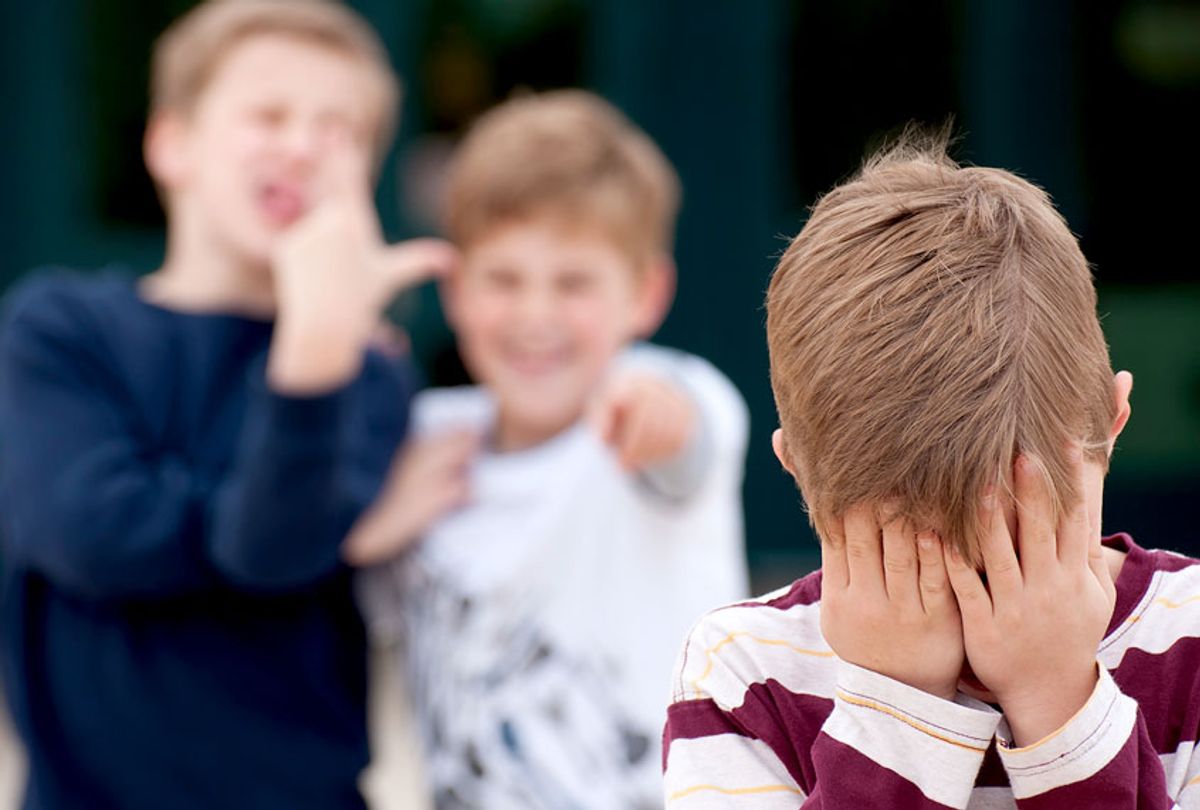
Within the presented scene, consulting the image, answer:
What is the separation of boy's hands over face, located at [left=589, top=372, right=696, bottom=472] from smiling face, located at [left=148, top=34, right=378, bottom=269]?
612mm

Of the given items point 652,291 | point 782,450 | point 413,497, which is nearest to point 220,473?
point 413,497

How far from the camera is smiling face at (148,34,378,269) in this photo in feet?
7.95

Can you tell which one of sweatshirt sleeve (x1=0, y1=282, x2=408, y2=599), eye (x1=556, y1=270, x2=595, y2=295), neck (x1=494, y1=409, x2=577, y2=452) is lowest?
neck (x1=494, y1=409, x2=577, y2=452)

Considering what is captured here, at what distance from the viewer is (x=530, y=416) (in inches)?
101

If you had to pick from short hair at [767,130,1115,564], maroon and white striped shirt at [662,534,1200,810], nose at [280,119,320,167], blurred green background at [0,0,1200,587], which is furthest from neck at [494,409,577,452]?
blurred green background at [0,0,1200,587]

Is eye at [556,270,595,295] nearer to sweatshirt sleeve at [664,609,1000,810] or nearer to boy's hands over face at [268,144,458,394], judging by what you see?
boy's hands over face at [268,144,458,394]

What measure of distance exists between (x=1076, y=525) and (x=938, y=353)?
16 centimetres

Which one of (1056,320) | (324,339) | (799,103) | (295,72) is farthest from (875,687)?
(799,103)

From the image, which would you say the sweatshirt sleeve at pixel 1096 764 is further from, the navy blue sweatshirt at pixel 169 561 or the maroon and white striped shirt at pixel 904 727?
the navy blue sweatshirt at pixel 169 561

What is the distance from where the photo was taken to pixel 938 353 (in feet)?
3.77

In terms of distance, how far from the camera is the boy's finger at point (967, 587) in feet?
3.73

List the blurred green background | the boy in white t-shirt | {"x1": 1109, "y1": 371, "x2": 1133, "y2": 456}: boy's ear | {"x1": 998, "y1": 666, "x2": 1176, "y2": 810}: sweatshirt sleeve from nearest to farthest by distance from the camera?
{"x1": 998, "y1": 666, "x2": 1176, "y2": 810}: sweatshirt sleeve → {"x1": 1109, "y1": 371, "x2": 1133, "y2": 456}: boy's ear → the boy in white t-shirt → the blurred green background

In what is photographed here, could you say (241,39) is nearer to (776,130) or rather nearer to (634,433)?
(634,433)

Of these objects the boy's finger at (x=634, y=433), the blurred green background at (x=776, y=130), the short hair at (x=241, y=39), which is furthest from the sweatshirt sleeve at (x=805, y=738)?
the blurred green background at (x=776, y=130)
